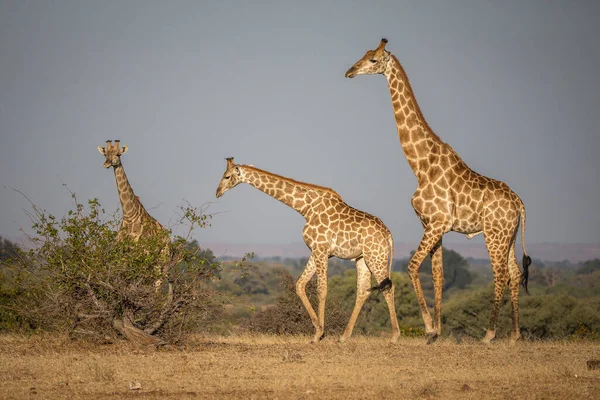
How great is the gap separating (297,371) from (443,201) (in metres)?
4.96

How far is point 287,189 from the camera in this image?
15656mm

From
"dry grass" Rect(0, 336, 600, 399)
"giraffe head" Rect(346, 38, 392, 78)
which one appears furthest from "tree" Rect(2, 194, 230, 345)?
"giraffe head" Rect(346, 38, 392, 78)

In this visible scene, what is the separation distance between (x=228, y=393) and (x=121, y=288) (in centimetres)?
411

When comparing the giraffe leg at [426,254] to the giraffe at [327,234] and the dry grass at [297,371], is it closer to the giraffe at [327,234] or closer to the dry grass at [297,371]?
the dry grass at [297,371]

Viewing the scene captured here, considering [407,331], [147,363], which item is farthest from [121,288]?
[407,331]

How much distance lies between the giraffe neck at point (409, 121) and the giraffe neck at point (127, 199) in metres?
6.18

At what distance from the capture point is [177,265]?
45.0 feet

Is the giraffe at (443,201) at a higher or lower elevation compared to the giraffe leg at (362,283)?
higher

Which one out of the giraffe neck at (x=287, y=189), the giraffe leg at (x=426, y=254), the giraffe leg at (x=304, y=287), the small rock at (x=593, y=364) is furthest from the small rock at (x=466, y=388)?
the giraffe neck at (x=287, y=189)

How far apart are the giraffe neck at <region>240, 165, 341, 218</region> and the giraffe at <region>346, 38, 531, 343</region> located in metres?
1.93

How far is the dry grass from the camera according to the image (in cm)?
971

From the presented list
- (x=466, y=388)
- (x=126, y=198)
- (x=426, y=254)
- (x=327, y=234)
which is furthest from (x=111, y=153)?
(x=466, y=388)

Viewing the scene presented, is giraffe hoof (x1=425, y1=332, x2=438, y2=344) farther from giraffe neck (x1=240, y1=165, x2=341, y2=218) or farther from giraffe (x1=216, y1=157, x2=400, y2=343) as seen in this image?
giraffe neck (x1=240, y1=165, x2=341, y2=218)

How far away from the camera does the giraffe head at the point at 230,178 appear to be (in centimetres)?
1548
